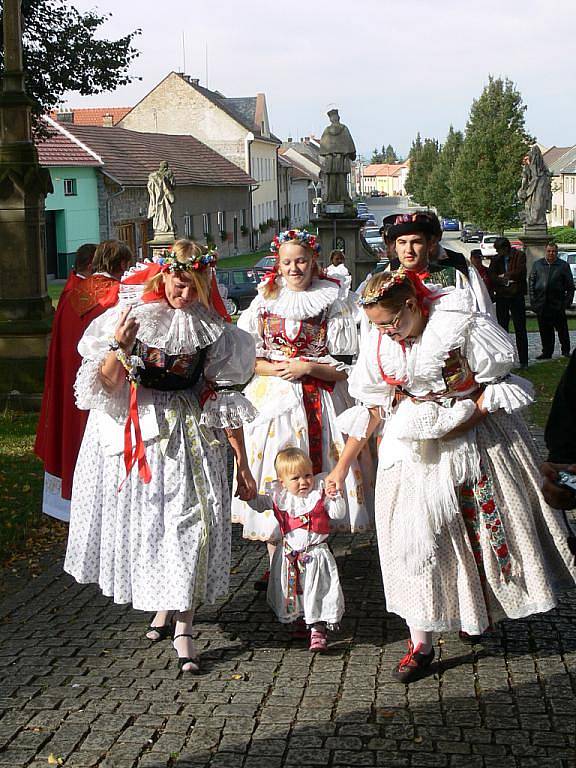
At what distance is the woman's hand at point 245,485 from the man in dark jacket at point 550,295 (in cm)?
1170

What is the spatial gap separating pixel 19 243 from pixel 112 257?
5.15 metres

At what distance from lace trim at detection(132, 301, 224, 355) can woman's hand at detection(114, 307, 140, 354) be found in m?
0.03

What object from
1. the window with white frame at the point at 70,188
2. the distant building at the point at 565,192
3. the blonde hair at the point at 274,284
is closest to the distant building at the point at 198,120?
the window with white frame at the point at 70,188

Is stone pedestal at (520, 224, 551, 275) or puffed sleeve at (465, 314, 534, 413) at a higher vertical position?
stone pedestal at (520, 224, 551, 275)

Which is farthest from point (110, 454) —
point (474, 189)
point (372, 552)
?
point (474, 189)

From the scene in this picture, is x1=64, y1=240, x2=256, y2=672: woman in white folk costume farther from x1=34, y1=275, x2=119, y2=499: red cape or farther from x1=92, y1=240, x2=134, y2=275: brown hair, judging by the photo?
x1=34, y1=275, x2=119, y2=499: red cape

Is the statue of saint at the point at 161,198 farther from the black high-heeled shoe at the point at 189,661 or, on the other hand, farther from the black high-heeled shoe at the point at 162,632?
the black high-heeled shoe at the point at 189,661

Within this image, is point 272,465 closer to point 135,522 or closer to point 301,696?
point 135,522

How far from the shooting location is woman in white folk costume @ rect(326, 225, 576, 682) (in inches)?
Result: 186

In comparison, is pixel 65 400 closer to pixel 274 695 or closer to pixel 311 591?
pixel 311 591

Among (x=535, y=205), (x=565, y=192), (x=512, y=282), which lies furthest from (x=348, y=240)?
(x=565, y=192)

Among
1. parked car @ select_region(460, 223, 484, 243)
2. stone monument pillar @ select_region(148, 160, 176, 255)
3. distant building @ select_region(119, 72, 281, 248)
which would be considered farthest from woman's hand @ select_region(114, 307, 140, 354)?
distant building @ select_region(119, 72, 281, 248)

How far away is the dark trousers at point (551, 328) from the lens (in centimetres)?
1653

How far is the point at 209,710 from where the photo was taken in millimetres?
4488
